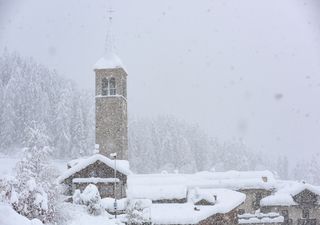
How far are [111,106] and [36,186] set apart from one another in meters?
28.8

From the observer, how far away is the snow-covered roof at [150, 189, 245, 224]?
33.5 metres

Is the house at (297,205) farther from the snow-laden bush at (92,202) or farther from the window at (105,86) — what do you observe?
the snow-laden bush at (92,202)

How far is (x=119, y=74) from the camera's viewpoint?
168ft

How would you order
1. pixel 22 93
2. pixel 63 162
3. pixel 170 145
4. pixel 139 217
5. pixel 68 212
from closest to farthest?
pixel 68 212
pixel 139 217
pixel 63 162
pixel 22 93
pixel 170 145

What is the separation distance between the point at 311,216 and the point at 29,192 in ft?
109

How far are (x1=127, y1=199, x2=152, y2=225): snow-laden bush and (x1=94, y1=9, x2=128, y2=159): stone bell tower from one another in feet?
50.0

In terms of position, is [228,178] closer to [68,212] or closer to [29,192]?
[68,212]

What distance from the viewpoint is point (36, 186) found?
2194 cm

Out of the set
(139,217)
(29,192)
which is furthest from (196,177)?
(29,192)

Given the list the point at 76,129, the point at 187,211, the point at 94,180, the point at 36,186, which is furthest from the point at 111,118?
the point at 76,129

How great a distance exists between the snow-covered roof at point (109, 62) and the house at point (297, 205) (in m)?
18.3

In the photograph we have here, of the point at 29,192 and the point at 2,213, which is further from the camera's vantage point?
the point at 29,192

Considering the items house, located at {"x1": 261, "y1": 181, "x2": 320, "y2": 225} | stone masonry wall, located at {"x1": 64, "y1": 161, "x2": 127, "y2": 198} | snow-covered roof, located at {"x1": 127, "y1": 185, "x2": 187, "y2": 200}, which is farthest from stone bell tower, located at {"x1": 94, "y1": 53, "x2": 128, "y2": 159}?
house, located at {"x1": 261, "y1": 181, "x2": 320, "y2": 225}

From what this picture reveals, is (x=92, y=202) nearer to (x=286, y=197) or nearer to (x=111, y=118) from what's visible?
(x=111, y=118)
